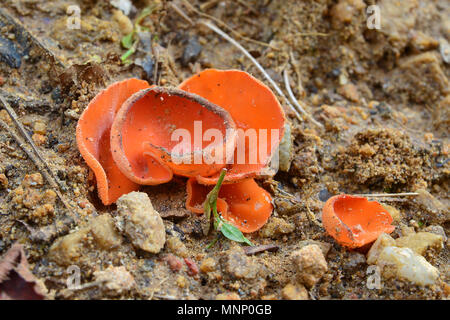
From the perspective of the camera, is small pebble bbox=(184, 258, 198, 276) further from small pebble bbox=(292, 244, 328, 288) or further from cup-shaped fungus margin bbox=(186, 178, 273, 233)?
small pebble bbox=(292, 244, 328, 288)

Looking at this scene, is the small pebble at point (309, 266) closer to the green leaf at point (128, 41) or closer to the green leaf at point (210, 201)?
the green leaf at point (210, 201)

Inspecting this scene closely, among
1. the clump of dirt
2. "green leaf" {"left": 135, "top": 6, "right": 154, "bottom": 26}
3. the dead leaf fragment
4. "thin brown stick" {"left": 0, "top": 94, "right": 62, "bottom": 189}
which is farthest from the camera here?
"green leaf" {"left": 135, "top": 6, "right": 154, "bottom": 26}

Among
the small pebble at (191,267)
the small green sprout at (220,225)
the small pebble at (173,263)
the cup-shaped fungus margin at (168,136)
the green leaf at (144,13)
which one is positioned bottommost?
the small pebble at (191,267)

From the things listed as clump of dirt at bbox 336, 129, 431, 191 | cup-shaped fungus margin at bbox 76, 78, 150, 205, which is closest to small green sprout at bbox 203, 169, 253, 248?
cup-shaped fungus margin at bbox 76, 78, 150, 205

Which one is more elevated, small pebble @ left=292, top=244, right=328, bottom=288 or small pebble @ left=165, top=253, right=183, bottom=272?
small pebble @ left=292, top=244, right=328, bottom=288

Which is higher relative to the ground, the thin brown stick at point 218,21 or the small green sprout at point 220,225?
the thin brown stick at point 218,21

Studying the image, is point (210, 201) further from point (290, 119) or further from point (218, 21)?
point (218, 21)

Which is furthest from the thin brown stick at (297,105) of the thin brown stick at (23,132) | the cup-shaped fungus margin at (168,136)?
the thin brown stick at (23,132)
